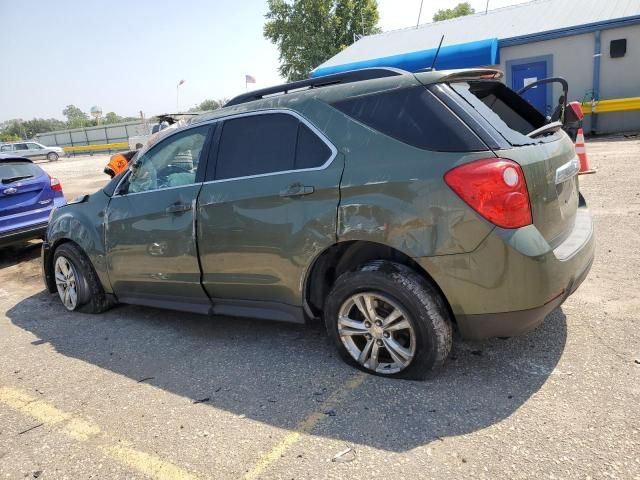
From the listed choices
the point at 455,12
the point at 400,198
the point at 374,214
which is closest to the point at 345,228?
the point at 374,214

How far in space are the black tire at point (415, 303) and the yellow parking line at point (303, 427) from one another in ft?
0.81

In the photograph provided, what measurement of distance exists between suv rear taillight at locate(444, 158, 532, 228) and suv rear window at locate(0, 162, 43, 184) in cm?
675

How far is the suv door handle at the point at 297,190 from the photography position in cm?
310

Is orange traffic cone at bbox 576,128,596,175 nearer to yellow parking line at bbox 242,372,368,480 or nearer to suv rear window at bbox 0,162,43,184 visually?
yellow parking line at bbox 242,372,368,480

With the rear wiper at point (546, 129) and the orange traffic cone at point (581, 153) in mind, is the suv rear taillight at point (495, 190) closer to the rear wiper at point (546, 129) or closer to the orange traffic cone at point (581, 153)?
the rear wiper at point (546, 129)

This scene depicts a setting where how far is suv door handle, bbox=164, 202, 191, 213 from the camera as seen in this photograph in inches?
146

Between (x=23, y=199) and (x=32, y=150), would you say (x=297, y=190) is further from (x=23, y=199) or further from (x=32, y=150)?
(x=32, y=150)

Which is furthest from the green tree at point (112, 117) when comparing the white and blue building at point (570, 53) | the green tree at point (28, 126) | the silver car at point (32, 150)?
the white and blue building at point (570, 53)

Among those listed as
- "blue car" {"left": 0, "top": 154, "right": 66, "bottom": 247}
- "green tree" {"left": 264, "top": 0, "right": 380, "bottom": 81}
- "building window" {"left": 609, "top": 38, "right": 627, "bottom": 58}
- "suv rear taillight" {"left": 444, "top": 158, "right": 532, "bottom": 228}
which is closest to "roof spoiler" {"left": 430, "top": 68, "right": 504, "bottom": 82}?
"suv rear taillight" {"left": 444, "top": 158, "right": 532, "bottom": 228}

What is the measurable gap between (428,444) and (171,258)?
2.37 m

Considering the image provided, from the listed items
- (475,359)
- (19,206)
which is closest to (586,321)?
(475,359)

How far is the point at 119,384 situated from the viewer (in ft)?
11.2

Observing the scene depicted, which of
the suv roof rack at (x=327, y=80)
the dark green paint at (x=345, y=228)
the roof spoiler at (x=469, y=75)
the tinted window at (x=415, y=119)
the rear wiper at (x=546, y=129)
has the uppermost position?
the suv roof rack at (x=327, y=80)

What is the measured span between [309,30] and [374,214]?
33.4 meters
